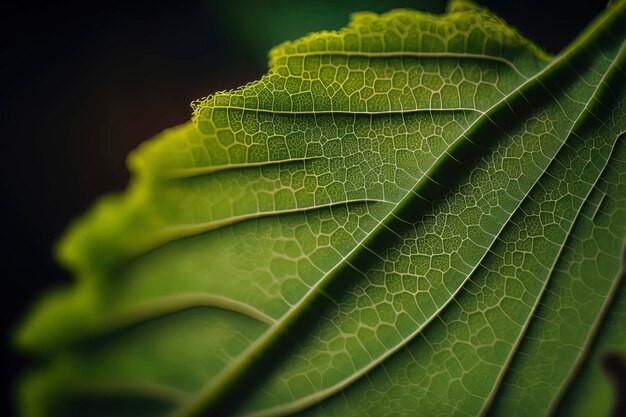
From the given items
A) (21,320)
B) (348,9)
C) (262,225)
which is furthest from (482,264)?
(348,9)

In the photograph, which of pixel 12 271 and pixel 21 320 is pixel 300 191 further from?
pixel 12 271

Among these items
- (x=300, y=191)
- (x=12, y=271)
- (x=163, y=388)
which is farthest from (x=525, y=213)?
(x=12, y=271)

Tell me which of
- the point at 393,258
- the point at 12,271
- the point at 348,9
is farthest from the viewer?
the point at 348,9

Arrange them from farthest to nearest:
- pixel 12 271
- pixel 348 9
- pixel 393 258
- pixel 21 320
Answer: pixel 348 9
pixel 12 271
pixel 393 258
pixel 21 320

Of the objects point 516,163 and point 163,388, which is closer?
point 163,388

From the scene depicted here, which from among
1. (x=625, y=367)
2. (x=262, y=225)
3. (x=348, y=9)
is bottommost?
(x=625, y=367)

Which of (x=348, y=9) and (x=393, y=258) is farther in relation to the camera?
(x=348, y=9)

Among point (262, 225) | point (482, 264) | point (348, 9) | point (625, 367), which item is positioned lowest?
point (625, 367)

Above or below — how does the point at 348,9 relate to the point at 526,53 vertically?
above

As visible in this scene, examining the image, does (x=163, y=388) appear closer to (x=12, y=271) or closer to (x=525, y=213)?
(x=525, y=213)
